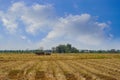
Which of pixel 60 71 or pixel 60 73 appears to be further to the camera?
pixel 60 71

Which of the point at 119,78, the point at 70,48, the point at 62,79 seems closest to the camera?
the point at 62,79

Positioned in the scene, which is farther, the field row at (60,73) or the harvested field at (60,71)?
the harvested field at (60,71)

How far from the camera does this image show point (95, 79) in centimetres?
1834

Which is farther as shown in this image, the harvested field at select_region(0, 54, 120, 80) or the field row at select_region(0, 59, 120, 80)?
the harvested field at select_region(0, 54, 120, 80)

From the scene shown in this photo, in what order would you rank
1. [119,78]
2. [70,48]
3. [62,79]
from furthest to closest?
1. [70,48]
2. [119,78]
3. [62,79]

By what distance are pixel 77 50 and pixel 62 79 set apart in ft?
592

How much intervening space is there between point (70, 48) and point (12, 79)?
17845cm

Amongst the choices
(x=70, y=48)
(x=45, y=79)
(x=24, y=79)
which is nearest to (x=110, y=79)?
(x=45, y=79)

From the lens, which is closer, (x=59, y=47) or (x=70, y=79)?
(x=70, y=79)

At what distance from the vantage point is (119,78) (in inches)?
754

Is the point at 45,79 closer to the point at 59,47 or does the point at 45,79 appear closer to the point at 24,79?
the point at 24,79

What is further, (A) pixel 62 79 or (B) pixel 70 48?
(B) pixel 70 48

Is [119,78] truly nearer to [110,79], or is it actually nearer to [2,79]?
[110,79]

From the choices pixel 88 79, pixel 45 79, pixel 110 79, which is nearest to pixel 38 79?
pixel 45 79
